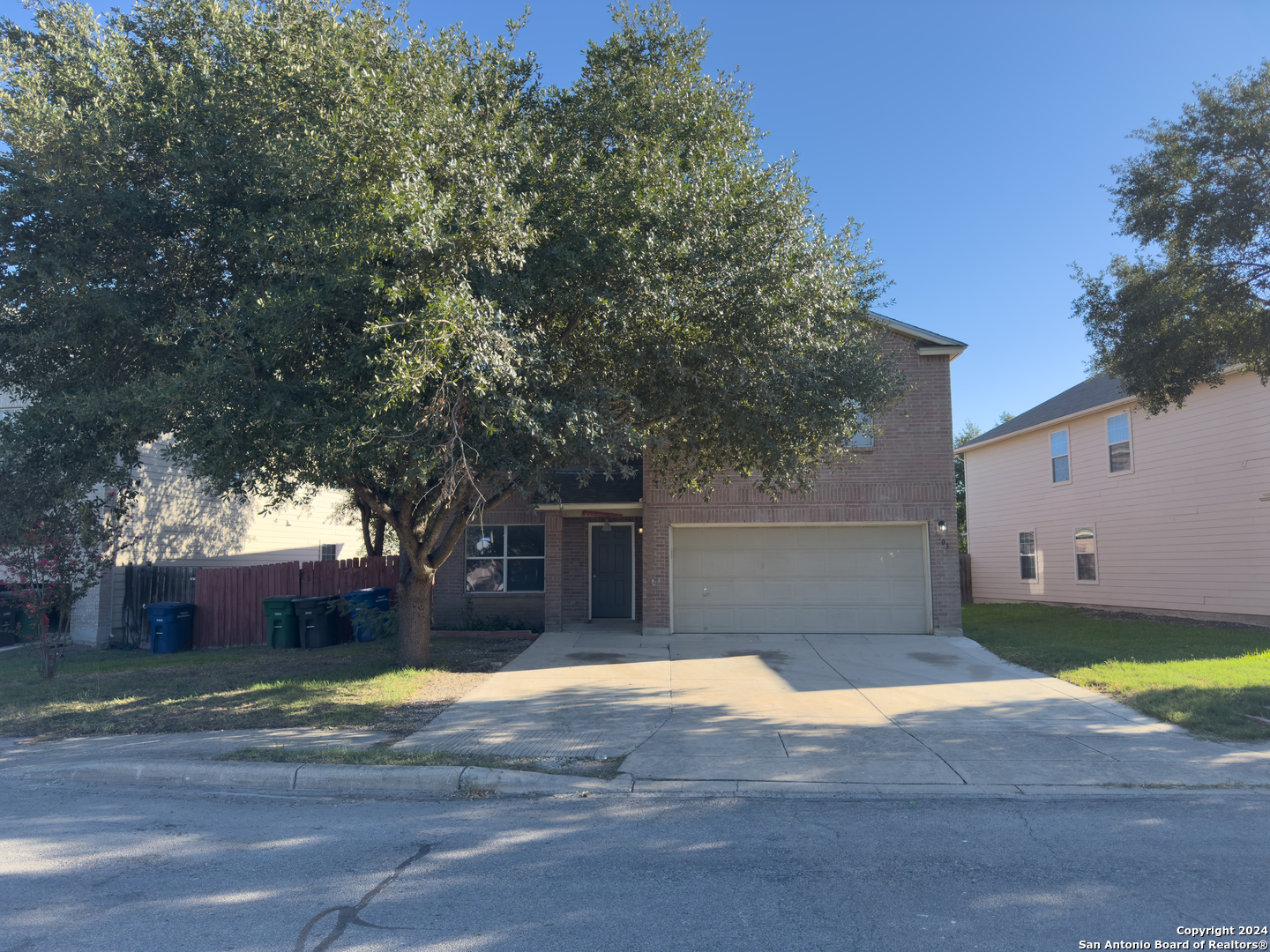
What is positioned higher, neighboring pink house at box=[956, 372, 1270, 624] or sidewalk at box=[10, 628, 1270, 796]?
neighboring pink house at box=[956, 372, 1270, 624]

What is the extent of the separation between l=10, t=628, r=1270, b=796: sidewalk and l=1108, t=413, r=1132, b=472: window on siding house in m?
10.4

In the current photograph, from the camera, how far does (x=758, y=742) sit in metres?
7.85

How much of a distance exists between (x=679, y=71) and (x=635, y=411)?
4.18m

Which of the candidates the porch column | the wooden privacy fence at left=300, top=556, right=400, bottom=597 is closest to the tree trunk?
the porch column

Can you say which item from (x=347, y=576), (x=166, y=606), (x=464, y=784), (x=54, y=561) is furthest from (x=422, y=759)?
(x=347, y=576)

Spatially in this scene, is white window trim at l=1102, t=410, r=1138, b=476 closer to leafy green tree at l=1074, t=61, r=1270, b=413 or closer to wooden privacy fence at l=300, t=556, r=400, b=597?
leafy green tree at l=1074, t=61, r=1270, b=413

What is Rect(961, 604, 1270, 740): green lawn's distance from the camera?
866cm

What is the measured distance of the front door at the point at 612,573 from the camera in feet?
57.0

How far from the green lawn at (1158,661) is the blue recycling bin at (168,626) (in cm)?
1480

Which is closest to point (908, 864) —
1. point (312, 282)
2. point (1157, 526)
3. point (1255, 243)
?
point (312, 282)

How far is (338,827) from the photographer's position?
18.8 ft

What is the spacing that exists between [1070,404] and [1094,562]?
4447mm

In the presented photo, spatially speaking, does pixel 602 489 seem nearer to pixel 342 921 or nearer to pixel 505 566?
pixel 505 566

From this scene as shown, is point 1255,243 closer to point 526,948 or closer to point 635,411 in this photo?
point 635,411
